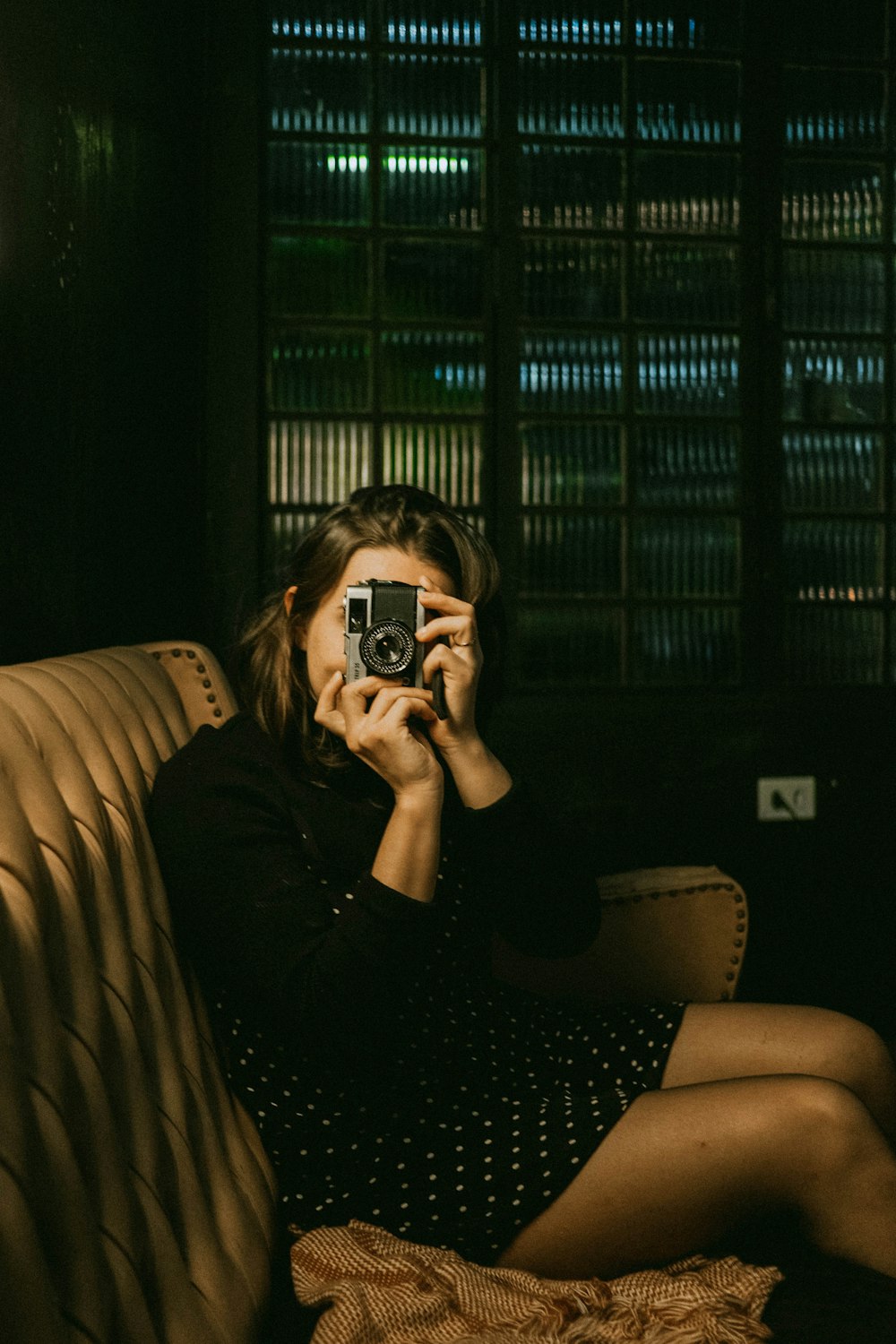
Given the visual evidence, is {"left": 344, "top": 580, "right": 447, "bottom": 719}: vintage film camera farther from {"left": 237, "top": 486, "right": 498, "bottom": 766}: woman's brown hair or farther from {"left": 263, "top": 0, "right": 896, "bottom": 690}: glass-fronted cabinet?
{"left": 263, "top": 0, "right": 896, "bottom": 690}: glass-fronted cabinet

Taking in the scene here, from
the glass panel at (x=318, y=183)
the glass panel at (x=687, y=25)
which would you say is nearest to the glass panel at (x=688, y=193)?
the glass panel at (x=687, y=25)

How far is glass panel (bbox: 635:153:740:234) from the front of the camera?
2529 millimetres

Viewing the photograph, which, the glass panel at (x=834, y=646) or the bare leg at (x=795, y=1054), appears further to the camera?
the glass panel at (x=834, y=646)

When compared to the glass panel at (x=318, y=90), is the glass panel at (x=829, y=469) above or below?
below

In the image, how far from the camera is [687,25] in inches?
99.6

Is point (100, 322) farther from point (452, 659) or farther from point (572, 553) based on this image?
point (572, 553)

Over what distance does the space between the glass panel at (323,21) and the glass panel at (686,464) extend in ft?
3.64

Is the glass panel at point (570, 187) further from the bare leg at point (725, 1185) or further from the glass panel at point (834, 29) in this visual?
the bare leg at point (725, 1185)

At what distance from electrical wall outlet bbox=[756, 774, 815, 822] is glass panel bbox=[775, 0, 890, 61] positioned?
172 centimetres

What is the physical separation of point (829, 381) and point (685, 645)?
730 millimetres

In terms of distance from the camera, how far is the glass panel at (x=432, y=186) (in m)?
2.44

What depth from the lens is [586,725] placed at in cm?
250

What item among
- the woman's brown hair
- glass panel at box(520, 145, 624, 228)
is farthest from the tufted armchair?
glass panel at box(520, 145, 624, 228)

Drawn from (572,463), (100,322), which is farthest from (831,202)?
(100,322)
